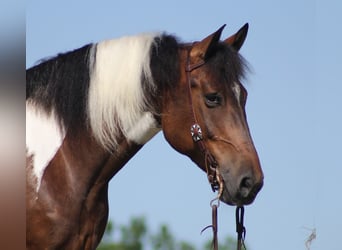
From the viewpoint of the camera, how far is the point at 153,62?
3.22m

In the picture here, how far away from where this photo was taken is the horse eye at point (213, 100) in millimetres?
3100

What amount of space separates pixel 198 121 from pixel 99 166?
62 centimetres

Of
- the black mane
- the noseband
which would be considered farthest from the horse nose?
the black mane

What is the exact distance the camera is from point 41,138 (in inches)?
123

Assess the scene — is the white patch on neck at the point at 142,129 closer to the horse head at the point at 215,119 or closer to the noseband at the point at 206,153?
the horse head at the point at 215,119

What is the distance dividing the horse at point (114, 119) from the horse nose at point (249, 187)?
0.02m

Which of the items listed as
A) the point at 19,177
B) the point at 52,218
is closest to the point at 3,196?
the point at 19,177

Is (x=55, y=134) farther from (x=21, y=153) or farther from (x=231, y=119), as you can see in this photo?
(x=21, y=153)

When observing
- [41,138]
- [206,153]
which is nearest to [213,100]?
[206,153]

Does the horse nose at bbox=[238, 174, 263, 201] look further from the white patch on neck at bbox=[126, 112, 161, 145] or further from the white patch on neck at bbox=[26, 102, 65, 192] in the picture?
the white patch on neck at bbox=[26, 102, 65, 192]

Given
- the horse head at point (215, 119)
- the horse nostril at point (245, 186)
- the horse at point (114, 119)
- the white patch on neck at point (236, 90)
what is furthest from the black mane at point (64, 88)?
the horse nostril at point (245, 186)

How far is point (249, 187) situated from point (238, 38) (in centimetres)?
97

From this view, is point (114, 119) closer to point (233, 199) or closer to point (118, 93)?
point (118, 93)

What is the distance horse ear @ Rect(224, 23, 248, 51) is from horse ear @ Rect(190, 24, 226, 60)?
7.3 inches
